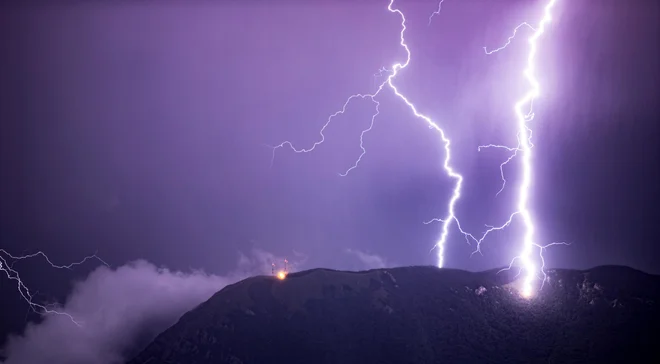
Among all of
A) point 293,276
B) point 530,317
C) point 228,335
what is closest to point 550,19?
point 530,317

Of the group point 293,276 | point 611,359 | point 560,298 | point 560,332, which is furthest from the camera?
point 293,276

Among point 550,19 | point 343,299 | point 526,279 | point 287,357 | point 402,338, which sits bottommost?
point 287,357

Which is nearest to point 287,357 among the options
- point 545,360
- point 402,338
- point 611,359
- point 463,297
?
point 402,338

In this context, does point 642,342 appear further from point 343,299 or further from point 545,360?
point 343,299

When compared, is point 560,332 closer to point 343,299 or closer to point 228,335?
point 343,299

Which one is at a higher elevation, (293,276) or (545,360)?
(293,276)

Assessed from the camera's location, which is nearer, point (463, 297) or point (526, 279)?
point (463, 297)

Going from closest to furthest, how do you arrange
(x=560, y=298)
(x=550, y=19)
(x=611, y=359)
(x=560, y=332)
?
(x=550, y=19), (x=611, y=359), (x=560, y=332), (x=560, y=298)
